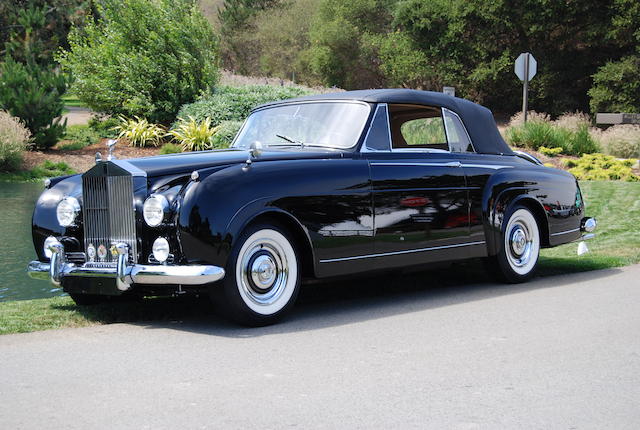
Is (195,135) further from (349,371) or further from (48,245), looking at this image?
(349,371)

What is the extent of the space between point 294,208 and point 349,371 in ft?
5.34

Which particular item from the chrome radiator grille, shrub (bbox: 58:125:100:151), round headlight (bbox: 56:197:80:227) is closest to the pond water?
round headlight (bbox: 56:197:80:227)

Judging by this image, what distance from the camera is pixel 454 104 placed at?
7613 mm

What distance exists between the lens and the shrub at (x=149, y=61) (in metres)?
21.8

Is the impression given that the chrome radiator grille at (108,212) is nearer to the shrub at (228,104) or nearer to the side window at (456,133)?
the side window at (456,133)

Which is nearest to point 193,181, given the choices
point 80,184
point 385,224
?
point 80,184

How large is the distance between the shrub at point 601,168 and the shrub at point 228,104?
7875 mm

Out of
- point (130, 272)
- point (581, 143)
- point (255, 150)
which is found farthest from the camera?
point (581, 143)

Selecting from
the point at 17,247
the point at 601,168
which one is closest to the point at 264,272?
the point at 17,247

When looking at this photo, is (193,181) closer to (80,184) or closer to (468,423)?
(80,184)

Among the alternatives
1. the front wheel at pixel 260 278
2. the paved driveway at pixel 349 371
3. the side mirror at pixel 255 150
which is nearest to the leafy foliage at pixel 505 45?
the paved driveway at pixel 349 371

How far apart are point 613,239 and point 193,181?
22.4 feet

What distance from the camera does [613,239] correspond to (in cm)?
1036

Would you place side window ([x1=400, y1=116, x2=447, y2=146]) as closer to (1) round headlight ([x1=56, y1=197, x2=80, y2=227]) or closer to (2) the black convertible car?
(2) the black convertible car
